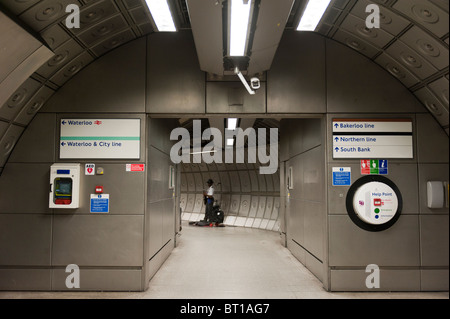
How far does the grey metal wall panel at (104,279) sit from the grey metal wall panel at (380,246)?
2.90 m

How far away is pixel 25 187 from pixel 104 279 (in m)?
1.77

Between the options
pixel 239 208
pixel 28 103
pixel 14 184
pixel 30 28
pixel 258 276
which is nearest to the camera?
pixel 30 28

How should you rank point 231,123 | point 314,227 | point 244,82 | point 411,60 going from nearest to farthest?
point 411,60 → point 244,82 → point 314,227 → point 231,123

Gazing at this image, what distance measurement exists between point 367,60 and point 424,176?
1923mm

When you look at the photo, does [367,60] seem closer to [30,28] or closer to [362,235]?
[362,235]

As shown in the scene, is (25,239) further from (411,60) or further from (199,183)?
(199,183)

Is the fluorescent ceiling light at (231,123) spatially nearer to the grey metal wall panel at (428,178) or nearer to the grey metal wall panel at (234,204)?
the grey metal wall panel at (428,178)

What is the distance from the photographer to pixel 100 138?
5.16 meters

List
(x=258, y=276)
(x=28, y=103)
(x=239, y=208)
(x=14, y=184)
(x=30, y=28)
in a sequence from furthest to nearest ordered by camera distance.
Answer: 1. (x=239, y=208)
2. (x=258, y=276)
3. (x=14, y=184)
4. (x=28, y=103)
5. (x=30, y=28)

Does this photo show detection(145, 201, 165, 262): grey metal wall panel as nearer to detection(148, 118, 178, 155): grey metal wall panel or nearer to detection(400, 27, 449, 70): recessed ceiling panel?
detection(148, 118, 178, 155): grey metal wall panel

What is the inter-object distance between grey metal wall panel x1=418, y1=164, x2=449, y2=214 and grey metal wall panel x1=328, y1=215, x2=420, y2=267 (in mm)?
211

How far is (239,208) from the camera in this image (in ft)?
48.5

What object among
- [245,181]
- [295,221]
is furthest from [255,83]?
[245,181]

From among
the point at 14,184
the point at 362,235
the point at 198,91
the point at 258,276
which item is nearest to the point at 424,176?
the point at 362,235
